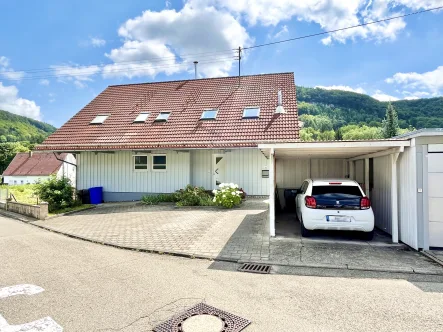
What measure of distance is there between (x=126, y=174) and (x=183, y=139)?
3.94 m

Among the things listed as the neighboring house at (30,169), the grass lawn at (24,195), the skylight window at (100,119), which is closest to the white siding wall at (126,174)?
the skylight window at (100,119)

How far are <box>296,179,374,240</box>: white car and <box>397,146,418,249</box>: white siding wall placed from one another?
818 millimetres

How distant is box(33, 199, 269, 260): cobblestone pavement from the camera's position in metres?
6.90

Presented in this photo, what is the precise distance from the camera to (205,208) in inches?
487

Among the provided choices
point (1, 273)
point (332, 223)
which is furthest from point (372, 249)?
point (1, 273)

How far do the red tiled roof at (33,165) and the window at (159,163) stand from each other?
39.5 metres

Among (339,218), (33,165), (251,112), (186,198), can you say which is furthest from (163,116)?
(33,165)

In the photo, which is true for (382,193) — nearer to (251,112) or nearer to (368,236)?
(368,236)

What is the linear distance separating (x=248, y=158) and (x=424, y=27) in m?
9.09

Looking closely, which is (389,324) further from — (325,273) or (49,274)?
(49,274)

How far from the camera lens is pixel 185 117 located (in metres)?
16.3

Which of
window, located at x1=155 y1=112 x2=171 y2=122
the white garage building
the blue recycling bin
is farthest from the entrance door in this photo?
the white garage building

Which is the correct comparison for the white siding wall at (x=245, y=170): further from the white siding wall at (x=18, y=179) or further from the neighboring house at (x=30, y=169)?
the white siding wall at (x=18, y=179)

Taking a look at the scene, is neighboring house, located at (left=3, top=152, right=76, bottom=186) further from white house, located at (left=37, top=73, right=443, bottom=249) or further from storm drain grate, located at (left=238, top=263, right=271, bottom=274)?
storm drain grate, located at (left=238, top=263, right=271, bottom=274)
